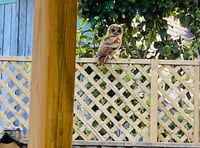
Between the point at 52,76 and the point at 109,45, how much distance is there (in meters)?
3.59

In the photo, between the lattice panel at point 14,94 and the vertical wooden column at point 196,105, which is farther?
the lattice panel at point 14,94

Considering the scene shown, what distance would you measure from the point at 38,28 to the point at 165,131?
11.7 ft

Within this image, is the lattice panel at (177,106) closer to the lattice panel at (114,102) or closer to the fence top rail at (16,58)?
the lattice panel at (114,102)

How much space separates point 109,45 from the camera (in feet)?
14.9

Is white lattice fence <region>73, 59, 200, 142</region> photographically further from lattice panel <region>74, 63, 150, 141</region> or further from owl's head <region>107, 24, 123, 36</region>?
owl's head <region>107, 24, 123, 36</region>

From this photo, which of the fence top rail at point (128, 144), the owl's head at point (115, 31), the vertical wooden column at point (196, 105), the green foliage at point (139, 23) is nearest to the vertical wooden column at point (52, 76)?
the fence top rail at point (128, 144)

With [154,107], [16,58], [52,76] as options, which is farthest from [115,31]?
[52,76]

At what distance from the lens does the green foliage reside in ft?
17.4

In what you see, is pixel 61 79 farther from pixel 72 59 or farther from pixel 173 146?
pixel 173 146

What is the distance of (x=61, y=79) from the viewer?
0.99m

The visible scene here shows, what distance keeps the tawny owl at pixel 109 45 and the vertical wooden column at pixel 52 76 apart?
3.39 m

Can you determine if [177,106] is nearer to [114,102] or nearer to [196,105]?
[196,105]

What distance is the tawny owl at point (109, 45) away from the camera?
14.5ft

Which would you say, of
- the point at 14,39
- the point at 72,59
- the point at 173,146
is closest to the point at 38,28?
the point at 72,59
